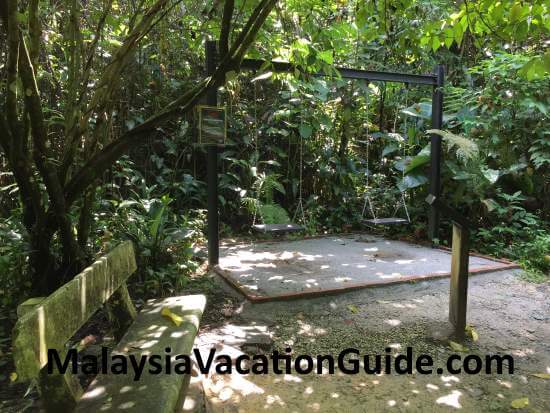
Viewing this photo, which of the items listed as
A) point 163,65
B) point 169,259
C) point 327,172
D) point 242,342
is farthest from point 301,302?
point 163,65

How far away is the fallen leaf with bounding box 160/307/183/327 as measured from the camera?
8.62 feet

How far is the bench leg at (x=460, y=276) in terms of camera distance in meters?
3.45

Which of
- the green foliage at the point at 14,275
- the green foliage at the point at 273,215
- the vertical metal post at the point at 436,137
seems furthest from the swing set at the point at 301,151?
the green foliage at the point at 14,275

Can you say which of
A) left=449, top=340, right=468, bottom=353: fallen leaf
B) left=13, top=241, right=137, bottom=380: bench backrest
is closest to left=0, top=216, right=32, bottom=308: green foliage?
left=13, top=241, right=137, bottom=380: bench backrest

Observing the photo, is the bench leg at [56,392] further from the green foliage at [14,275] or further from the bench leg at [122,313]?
the green foliage at [14,275]

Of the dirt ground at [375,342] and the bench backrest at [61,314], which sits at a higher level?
the bench backrest at [61,314]

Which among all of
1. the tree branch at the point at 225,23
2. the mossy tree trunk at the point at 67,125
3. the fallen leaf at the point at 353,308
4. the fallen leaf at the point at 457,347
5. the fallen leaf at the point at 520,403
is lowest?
the fallen leaf at the point at 520,403

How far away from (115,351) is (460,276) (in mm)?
2570

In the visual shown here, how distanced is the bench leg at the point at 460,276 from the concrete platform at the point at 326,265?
4.15 feet

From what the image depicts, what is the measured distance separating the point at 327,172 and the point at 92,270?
681 centimetres

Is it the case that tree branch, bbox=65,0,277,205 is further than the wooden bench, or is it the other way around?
tree branch, bbox=65,0,277,205

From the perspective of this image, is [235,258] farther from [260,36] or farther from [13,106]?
[13,106]

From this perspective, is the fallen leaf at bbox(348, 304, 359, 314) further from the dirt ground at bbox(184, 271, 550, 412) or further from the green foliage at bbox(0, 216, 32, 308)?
the green foliage at bbox(0, 216, 32, 308)

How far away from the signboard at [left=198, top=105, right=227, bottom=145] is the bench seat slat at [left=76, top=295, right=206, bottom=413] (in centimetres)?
281
